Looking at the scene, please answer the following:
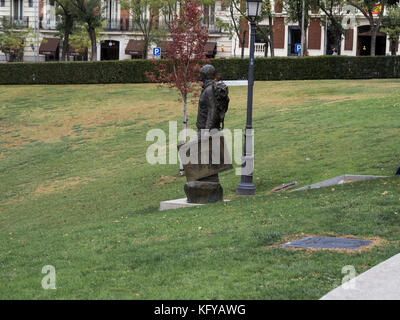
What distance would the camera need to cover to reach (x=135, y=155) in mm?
25562

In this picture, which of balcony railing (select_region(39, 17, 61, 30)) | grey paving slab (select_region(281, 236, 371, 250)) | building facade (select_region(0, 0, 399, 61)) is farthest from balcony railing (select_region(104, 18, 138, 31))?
grey paving slab (select_region(281, 236, 371, 250))

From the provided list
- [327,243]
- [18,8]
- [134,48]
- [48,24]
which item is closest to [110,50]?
[134,48]

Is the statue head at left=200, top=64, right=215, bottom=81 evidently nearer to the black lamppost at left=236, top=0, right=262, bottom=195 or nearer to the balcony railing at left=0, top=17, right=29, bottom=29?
the black lamppost at left=236, top=0, right=262, bottom=195

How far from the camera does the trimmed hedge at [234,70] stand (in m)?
41.5

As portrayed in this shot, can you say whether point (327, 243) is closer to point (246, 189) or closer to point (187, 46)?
point (246, 189)

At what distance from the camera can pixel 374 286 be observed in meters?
6.49

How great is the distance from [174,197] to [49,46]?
5452 centimetres

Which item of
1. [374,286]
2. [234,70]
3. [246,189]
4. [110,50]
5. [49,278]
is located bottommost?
[246,189]

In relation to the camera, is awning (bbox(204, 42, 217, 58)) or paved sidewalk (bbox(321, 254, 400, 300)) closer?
paved sidewalk (bbox(321, 254, 400, 300))

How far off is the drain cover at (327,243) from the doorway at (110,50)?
63.2 metres

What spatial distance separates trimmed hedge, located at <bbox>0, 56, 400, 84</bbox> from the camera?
41.5 m

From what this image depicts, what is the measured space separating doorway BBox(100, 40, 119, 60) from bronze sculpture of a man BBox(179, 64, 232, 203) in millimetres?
57745

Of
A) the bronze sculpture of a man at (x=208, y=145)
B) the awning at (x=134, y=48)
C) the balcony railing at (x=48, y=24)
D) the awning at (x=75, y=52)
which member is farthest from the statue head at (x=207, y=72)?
the balcony railing at (x=48, y=24)
